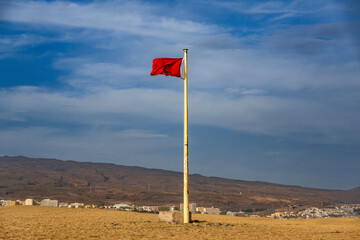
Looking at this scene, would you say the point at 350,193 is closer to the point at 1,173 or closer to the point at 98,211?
the point at 1,173

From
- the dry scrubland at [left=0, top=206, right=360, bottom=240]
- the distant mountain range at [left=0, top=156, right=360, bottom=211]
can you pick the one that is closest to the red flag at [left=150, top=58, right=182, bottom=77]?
the dry scrubland at [left=0, top=206, right=360, bottom=240]

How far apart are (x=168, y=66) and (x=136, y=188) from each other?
84.6 m

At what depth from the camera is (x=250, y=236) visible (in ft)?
61.0

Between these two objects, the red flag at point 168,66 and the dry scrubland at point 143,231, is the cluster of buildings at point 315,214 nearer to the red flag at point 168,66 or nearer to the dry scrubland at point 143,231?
the dry scrubland at point 143,231

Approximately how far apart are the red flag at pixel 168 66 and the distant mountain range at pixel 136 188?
4675cm

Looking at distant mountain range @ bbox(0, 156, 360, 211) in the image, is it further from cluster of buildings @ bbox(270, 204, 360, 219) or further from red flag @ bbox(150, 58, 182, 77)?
red flag @ bbox(150, 58, 182, 77)

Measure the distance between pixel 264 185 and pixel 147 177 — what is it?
32.8m

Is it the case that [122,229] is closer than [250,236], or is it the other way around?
[250,236]

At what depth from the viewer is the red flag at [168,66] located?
2341 cm

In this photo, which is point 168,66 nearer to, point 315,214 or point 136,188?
point 315,214

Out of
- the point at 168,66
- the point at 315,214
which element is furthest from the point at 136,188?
the point at 168,66

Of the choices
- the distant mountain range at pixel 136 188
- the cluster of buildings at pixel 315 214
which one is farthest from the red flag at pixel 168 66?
the distant mountain range at pixel 136 188

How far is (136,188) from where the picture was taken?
347 feet

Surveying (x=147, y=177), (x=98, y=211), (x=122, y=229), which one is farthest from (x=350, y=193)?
(x=122, y=229)
